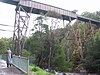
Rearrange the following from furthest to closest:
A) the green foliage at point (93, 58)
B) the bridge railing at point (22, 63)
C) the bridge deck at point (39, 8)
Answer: the green foliage at point (93, 58) < the bridge deck at point (39, 8) < the bridge railing at point (22, 63)

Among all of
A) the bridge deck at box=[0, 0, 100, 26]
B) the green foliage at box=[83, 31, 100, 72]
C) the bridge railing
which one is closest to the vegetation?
the green foliage at box=[83, 31, 100, 72]

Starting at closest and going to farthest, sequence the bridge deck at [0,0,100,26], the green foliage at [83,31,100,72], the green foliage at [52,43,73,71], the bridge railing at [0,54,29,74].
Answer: the bridge railing at [0,54,29,74] < the green foliage at [52,43,73,71] < the bridge deck at [0,0,100,26] < the green foliage at [83,31,100,72]

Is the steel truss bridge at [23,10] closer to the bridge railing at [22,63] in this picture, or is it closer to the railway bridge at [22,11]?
the railway bridge at [22,11]

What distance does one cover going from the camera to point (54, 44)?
27.7 m

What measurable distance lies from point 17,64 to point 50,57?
10387 millimetres

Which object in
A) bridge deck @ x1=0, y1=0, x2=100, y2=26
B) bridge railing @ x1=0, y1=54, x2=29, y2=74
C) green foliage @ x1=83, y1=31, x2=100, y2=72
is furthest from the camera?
green foliage @ x1=83, y1=31, x2=100, y2=72

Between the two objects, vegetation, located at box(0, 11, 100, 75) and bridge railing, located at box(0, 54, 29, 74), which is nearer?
bridge railing, located at box(0, 54, 29, 74)

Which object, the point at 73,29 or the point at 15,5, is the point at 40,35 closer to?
the point at 15,5

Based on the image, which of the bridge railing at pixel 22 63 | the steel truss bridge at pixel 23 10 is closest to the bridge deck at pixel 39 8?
the steel truss bridge at pixel 23 10

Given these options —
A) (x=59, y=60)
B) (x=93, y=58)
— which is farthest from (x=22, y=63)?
(x=93, y=58)

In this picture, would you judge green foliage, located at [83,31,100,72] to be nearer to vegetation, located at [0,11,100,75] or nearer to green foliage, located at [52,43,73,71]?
vegetation, located at [0,11,100,75]

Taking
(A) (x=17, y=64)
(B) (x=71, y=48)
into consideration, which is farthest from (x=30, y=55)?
(A) (x=17, y=64)

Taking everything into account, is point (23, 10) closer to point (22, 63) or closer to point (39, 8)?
point (39, 8)

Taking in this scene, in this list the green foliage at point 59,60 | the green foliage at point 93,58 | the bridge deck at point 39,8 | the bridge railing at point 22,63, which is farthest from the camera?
the green foliage at point 93,58
